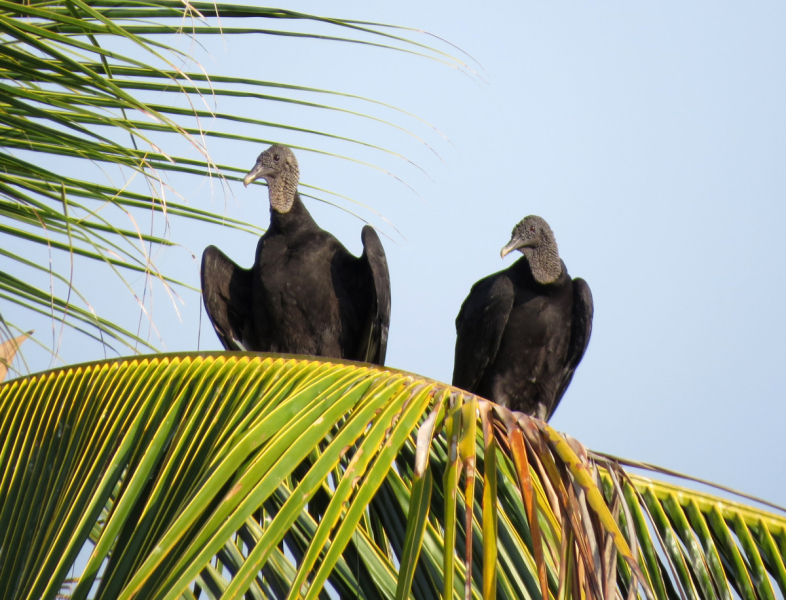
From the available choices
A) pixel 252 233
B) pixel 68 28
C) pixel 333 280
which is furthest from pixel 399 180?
pixel 333 280

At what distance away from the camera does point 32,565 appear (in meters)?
1.26

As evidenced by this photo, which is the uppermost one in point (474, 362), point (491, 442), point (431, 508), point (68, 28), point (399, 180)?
point (68, 28)

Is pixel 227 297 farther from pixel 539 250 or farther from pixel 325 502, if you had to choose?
pixel 325 502

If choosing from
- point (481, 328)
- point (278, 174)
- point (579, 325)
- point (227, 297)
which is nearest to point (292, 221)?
point (278, 174)

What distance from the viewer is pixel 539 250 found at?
3895 millimetres

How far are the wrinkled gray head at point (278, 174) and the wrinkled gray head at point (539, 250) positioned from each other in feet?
3.46

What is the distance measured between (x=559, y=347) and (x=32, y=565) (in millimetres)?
2915

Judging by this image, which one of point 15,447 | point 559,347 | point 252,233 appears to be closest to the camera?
point 15,447

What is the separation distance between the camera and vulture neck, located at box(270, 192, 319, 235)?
369cm

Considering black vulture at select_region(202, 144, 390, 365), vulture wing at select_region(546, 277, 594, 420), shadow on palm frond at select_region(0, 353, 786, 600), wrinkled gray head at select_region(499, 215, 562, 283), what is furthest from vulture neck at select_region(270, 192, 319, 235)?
shadow on palm frond at select_region(0, 353, 786, 600)

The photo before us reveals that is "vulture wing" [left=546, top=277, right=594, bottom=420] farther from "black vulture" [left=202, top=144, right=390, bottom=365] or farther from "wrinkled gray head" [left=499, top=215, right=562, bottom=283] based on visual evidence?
"black vulture" [left=202, top=144, right=390, bottom=365]

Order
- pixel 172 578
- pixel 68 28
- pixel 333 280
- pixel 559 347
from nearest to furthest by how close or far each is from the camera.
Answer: pixel 172 578, pixel 68 28, pixel 333 280, pixel 559 347

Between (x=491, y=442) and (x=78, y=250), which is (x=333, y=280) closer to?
(x=78, y=250)

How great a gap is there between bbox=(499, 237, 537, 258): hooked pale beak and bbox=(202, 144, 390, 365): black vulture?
76 cm
